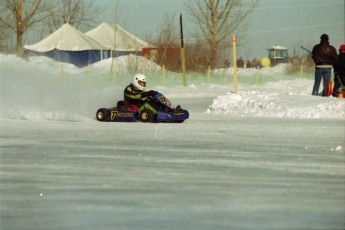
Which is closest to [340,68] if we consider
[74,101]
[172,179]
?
[74,101]

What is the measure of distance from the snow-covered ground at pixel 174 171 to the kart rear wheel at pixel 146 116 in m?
0.69

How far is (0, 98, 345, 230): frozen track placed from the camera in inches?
264

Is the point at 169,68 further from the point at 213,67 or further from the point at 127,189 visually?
the point at 127,189

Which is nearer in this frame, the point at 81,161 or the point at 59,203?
the point at 59,203

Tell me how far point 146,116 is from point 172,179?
8.72m

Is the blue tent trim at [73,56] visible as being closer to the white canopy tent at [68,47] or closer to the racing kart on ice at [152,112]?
the white canopy tent at [68,47]

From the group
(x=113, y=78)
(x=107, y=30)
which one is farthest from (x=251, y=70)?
(x=113, y=78)

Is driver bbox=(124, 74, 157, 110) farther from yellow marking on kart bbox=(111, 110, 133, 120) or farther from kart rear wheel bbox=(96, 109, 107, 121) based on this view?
kart rear wheel bbox=(96, 109, 107, 121)

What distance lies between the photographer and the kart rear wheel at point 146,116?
17.3 metres

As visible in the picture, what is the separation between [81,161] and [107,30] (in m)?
75.2

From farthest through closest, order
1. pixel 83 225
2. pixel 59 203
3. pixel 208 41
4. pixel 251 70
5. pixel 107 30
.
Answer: pixel 107 30, pixel 251 70, pixel 208 41, pixel 59 203, pixel 83 225

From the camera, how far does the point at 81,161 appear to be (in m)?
10.3

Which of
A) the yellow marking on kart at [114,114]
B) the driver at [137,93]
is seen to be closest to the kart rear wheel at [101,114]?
the yellow marking on kart at [114,114]

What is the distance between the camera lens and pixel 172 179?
8727mm
